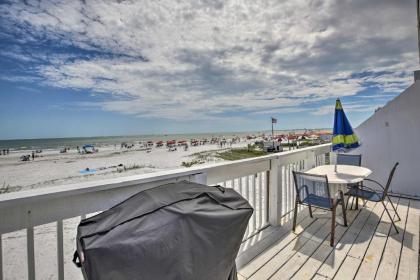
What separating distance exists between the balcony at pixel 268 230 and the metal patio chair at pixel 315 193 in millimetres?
256

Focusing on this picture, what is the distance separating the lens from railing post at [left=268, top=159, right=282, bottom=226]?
270 cm

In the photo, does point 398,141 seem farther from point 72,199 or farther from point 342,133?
point 72,199

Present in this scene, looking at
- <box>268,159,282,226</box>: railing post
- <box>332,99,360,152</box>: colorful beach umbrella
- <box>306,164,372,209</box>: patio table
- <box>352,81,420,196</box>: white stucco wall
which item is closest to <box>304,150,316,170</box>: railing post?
<box>306,164,372,209</box>: patio table

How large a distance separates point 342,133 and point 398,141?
6.84 ft

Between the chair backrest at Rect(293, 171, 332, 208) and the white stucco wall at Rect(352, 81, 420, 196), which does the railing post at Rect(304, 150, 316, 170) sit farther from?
the white stucco wall at Rect(352, 81, 420, 196)

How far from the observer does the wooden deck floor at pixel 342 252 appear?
187 centimetres

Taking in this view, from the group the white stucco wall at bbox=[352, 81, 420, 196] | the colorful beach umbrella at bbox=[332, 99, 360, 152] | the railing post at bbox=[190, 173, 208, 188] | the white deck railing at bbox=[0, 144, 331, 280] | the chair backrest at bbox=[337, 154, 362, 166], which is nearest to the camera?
the white deck railing at bbox=[0, 144, 331, 280]

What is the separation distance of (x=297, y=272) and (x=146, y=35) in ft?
20.5

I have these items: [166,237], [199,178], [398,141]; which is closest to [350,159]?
[398,141]

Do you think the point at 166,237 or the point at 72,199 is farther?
the point at 72,199

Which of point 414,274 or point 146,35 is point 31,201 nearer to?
point 414,274

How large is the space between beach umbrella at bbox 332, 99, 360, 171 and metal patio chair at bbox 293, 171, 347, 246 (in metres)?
0.72

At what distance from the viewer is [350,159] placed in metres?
3.62

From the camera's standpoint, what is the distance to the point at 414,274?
1812 millimetres
